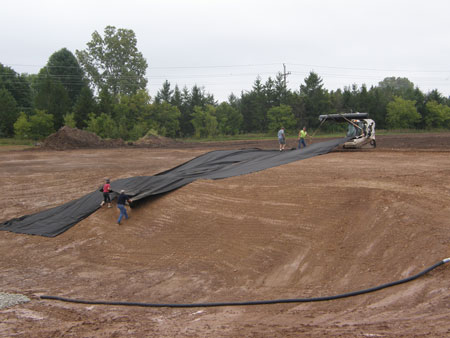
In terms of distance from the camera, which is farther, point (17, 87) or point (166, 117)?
point (17, 87)

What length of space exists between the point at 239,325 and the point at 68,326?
2872mm

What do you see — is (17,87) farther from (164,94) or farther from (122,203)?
(122,203)

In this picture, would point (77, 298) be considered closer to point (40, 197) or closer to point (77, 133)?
point (40, 197)

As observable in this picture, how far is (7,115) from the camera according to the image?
45844 millimetres

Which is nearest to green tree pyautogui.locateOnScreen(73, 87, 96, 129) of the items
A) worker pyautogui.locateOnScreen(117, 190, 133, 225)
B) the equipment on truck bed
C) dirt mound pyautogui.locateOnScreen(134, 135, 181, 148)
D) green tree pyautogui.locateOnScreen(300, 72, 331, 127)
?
dirt mound pyautogui.locateOnScreen(134, 135, 181, 148)

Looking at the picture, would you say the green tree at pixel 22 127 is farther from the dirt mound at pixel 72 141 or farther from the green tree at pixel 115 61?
the green tree at pixel 115 61

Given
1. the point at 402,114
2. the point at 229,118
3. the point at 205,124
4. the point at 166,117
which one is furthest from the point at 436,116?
the point at 166,117

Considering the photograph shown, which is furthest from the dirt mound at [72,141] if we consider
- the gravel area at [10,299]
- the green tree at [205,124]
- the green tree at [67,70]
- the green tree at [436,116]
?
the green tree at [436,116]

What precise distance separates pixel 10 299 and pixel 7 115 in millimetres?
45343

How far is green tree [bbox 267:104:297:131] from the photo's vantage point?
4838 centimetres

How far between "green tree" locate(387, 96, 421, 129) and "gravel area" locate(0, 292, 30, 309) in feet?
156

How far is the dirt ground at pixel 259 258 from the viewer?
18.8 feet

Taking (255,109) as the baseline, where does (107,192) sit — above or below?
below

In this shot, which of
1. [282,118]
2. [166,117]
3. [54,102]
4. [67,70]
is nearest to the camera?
[54,102]
